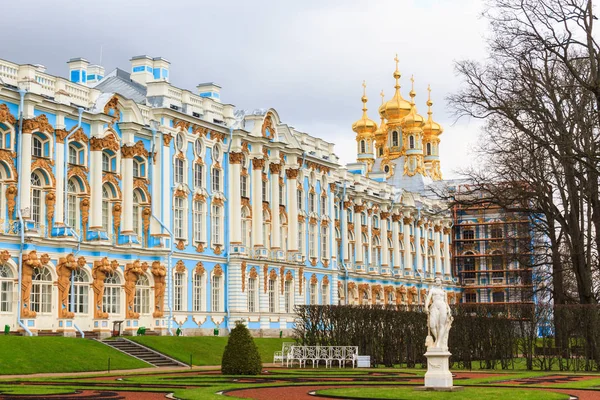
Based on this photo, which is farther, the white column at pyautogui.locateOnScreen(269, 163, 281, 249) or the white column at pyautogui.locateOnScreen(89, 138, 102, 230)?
the white column at pyautogui.locateOnScreen(269, 163, 281, 249)

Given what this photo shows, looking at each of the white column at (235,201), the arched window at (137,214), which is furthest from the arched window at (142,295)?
the white column at (235,201)

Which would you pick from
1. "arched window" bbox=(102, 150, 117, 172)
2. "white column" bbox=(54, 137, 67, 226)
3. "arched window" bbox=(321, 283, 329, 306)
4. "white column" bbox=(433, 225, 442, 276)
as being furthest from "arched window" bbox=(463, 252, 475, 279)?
"white column" bbox=(54, 137, 67, 226)

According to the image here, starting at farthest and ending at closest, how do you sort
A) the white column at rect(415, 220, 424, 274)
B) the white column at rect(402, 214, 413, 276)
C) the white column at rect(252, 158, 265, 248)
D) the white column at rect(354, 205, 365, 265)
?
1. the white column at rect(415, 220, 424, 274)
2. the white column at rect(402, 214, 413, 276)
3. the white column at rect(354, 205, 365, 265)
4. the white column at rect(252, 158, 265, 248)

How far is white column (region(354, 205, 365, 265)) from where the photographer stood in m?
75.8

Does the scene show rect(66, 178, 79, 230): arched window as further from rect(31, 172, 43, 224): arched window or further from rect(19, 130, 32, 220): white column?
rect(19, 130, 32, 220): white column

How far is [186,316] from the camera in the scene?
51156mm

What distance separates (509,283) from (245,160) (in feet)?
153

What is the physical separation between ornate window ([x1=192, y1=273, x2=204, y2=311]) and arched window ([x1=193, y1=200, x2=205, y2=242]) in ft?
6.43

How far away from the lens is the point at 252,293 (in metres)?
56.5

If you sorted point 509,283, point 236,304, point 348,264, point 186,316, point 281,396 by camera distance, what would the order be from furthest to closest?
point 509,283 < point 348,264 < point 236,304 < point 186,316 < point 281,396

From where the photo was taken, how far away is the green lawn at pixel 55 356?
34406mm

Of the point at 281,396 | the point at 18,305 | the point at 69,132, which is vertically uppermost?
the point at 69,132

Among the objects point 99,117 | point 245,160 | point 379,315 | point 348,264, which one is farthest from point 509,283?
point 99,117

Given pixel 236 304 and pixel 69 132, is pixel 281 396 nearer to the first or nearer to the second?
pixel 69 132
